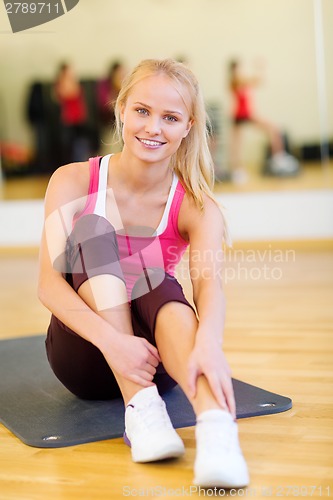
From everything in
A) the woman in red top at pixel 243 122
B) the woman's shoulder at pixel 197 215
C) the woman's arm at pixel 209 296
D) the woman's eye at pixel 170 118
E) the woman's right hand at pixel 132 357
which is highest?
the woman's eye at pixel 170 118

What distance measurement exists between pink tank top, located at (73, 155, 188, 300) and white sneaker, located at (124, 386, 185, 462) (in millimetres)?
323

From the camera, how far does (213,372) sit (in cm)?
141

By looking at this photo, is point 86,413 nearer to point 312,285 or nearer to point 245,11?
point 312,285

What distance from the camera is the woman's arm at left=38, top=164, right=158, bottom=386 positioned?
1.55m

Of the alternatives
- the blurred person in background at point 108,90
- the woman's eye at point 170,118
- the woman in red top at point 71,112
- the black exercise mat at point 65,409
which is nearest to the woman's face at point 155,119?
the woman's eye at point 170,118

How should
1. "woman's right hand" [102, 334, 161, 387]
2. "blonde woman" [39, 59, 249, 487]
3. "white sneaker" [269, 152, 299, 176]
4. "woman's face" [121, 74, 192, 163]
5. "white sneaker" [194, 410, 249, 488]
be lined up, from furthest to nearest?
1. "white sneaker" [269, 152, 299, 176]
2. "woman's face" [121, 74, 192, 163]
3. "woman's right hand" [102, 334, 161, 387]
4. "blonde woman" [39, 59, 249, 487]
5. "white sneaker" [194, 410, 249, 488]

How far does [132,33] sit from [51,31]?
0.50 m

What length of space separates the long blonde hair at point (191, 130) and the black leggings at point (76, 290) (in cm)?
22

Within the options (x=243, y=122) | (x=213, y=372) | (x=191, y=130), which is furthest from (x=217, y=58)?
(x=213, y=372)

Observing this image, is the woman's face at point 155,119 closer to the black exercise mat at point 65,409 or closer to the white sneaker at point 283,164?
the black exercise mat at point 65,409

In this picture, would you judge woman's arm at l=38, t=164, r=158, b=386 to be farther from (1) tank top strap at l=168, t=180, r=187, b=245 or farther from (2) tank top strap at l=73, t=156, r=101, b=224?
(1) tank top strap at l=168, t=180, r=187, b=245

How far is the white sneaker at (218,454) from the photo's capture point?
1330 mm

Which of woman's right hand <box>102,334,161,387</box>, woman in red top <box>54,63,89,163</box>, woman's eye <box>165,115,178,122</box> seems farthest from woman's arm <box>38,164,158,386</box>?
woman in red top <box>54,63,89,163</box>

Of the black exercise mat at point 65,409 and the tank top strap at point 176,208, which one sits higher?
the tank top strap at point 176,208
